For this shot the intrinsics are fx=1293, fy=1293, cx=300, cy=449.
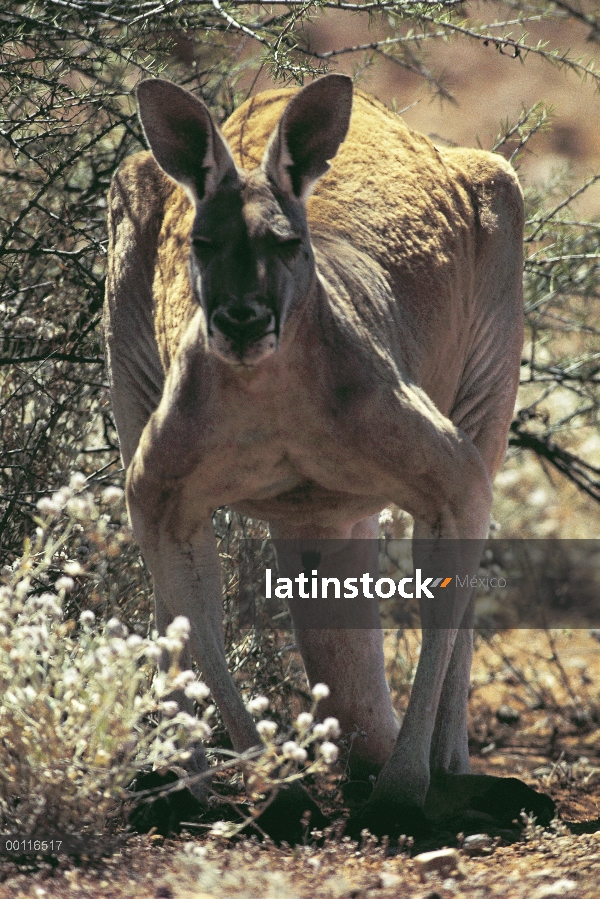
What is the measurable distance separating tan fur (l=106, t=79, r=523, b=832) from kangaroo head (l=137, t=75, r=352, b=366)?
0.02 m

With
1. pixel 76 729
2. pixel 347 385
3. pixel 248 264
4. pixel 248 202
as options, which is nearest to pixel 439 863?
pixel 76 729

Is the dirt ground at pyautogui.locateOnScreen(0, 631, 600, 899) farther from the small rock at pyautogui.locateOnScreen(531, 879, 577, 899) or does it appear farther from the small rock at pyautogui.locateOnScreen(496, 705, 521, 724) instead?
the small rock at pyautogui.locateOnScreen(496, 705, 521, 724)

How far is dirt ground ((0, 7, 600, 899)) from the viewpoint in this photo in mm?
3229

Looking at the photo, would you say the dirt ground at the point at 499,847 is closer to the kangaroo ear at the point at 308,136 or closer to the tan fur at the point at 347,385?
the tan fur at the point at 347,385

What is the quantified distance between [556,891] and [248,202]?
6.49ft

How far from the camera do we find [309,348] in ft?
12.3

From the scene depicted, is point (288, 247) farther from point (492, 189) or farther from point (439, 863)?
point (439, 863)

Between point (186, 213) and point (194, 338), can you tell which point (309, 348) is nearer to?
point (194, 338)

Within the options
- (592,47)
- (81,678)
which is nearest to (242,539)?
(81,678)

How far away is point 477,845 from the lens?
3.82 m

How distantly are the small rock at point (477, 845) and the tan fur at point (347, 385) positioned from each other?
188mm

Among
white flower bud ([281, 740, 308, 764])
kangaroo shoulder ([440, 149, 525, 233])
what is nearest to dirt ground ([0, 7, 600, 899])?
white flower bud ([281, 740, 308, 764])

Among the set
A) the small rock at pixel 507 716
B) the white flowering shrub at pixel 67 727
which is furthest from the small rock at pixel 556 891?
the small rock at pixel 507 716

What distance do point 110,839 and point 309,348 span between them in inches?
57.8
